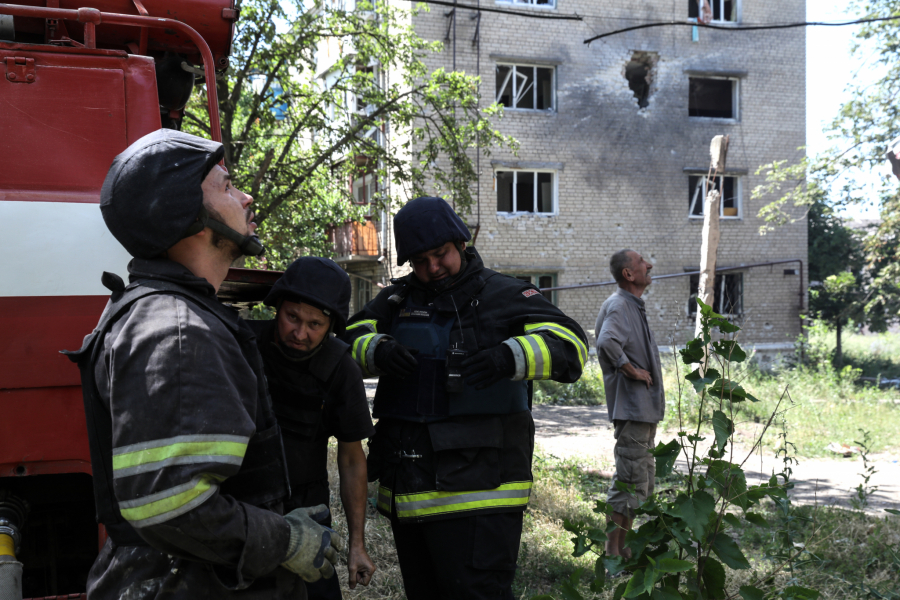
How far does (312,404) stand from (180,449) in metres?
1.06

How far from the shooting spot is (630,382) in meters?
4.49

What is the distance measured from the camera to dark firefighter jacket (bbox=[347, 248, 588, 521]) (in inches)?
98.5

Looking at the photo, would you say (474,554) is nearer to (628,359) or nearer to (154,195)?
(154,195)

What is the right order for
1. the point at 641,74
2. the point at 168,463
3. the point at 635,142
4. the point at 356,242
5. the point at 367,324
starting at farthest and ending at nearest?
1. the point at 356,242
2. the point at 641,74
3. the point at 635,142
4. the point at 367,324
5. the point at 168,463

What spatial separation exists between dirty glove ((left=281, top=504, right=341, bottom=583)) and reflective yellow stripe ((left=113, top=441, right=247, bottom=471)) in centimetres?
32

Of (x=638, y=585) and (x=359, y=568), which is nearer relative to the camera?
(x=638, y=585)

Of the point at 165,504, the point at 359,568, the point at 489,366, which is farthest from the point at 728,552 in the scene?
the point at 165,504

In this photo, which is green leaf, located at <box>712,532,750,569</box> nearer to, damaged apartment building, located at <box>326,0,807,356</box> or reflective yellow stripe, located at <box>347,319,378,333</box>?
reflective yellow stripe, located at <box>347,319,378,333</box>

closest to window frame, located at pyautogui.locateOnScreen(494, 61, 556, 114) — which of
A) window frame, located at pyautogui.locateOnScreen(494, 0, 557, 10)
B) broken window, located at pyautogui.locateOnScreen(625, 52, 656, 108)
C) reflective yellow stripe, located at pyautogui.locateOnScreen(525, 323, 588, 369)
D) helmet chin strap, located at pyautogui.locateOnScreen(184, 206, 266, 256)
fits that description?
window frame, located at pyautogui.locateOnScreen(494, 0, 557, 10)

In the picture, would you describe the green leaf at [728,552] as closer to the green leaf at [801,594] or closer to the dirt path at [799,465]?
the green leaf at [801,594]

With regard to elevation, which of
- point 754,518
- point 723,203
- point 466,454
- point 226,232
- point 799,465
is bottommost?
point 799,465

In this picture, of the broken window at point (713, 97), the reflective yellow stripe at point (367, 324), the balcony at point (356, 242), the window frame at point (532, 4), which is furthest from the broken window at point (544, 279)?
the reflective yellow stripe at point (367, 324)

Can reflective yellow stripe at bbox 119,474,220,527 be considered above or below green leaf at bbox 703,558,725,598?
above

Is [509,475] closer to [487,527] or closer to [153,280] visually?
[487,527]
